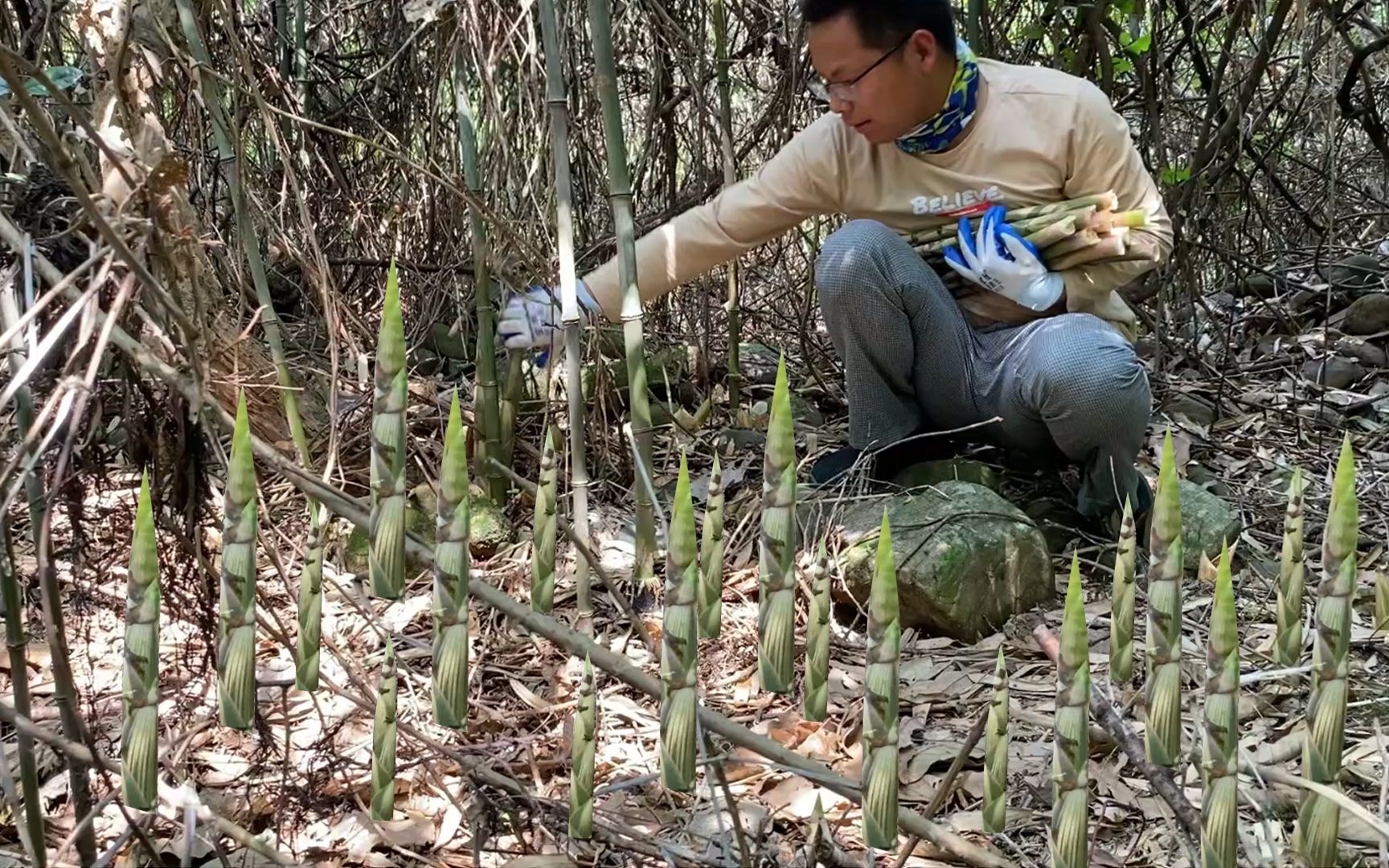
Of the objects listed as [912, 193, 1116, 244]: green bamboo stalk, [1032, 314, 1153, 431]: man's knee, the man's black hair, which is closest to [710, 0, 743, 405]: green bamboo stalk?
the man's black hair

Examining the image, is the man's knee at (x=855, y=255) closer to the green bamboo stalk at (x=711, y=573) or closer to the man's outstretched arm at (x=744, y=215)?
the man's outstretched arm at (x=744, y=215)

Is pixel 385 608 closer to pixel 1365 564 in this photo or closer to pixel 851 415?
pixel 851 415

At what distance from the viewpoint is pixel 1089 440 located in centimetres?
198

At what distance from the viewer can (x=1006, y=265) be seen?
195cm

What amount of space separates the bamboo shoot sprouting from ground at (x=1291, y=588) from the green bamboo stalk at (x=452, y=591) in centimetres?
48

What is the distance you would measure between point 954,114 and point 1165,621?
59.5 inches

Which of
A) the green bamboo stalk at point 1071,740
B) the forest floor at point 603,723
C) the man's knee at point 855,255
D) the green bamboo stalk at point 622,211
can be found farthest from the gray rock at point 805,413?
the green bamboo stalk at point 1071,740

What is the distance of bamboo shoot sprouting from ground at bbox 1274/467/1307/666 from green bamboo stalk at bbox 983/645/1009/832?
0.17m

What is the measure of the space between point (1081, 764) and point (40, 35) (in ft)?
4.32

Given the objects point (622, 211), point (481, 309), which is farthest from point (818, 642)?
point (481, 309)

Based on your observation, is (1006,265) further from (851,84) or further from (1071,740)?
(1071,740)

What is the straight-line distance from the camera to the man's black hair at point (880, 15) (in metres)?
1.81

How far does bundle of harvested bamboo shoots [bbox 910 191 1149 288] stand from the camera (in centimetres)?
195

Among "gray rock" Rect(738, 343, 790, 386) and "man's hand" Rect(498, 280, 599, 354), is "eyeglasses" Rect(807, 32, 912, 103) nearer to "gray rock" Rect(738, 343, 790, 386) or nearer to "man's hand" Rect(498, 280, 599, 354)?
"man's hand" Rect(498, 280, 599, 354)
